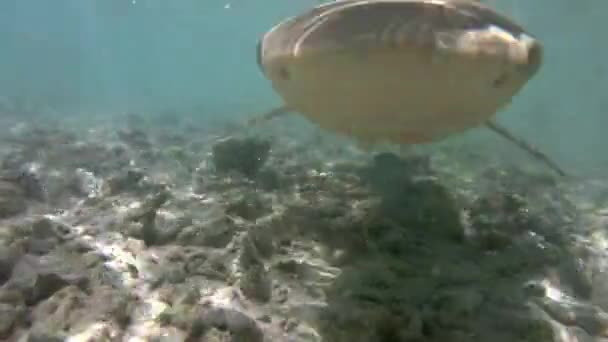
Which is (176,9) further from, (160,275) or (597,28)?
(160,275)

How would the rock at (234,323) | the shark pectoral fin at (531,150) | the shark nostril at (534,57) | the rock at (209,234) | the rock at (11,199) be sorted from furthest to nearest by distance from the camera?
the shark pectoral fin at (531,150), the rock at (11,199), the rock at (209,234), the shark nostril at (534,57), the rock at (234,323)

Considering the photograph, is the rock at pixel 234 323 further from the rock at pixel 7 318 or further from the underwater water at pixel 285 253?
the rock at pixel 7 318

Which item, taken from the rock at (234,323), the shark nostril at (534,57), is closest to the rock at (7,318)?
the rock at (234,323)

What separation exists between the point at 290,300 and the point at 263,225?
919mm

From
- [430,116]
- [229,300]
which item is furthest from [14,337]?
[430,116]

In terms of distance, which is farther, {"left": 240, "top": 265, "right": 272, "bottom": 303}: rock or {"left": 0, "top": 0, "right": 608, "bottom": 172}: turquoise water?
{"left": 0, "top": 0, "right": 608, "bottom": 172}: turquoise water

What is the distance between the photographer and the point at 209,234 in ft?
11.5

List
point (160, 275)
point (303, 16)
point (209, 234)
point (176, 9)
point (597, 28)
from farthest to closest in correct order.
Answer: point (176, 9) → point (597, 28) → point (209, 234) → point (160, 275) → point (303, 16)

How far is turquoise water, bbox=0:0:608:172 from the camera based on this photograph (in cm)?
2359

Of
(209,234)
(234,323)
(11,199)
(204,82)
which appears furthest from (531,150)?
(204,82)

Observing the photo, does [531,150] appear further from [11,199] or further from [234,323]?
[11,199]

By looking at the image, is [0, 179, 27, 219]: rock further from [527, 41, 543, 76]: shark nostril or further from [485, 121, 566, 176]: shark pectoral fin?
[485, 121, 566, 176]: shark pectoral fin

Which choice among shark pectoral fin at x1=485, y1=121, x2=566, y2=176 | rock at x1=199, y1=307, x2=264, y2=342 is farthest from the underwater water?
shark pectoral fin at x1=485, y1=121, x2=566, y2=176

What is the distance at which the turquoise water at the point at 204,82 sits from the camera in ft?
77.4
